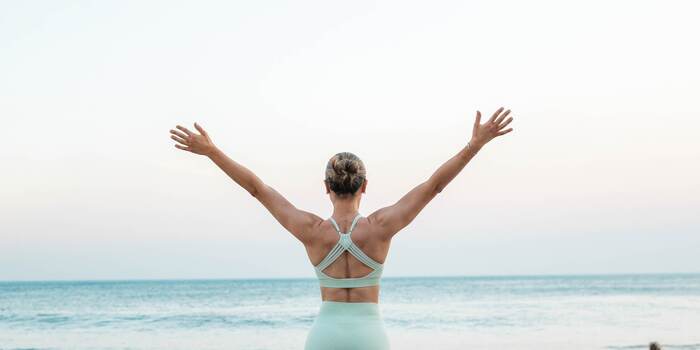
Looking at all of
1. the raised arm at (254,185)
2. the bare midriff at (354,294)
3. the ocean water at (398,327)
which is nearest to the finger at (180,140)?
the raised arm at (254,185)

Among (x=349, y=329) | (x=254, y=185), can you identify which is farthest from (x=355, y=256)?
(x=254, y=185)

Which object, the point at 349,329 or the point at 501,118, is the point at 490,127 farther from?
the point at 349,329

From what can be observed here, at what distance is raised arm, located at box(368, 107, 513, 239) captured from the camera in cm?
383

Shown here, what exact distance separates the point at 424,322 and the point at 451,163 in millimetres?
22749

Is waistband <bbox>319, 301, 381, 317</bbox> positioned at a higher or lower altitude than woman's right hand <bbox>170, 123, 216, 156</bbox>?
lower

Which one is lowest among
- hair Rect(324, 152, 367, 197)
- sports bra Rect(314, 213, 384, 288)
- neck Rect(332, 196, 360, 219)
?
sports bra Rect(314, 213, 384, 288)

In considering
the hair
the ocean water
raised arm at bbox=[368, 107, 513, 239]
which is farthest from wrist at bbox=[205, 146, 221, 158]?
the ocean water

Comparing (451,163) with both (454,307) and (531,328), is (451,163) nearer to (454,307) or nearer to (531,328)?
(531,328)

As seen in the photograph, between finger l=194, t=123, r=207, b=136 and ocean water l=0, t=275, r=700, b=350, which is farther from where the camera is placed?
ocean water l=0, t=275, r=700, b=350

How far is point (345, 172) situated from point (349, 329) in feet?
2.43

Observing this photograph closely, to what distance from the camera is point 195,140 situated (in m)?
4.07

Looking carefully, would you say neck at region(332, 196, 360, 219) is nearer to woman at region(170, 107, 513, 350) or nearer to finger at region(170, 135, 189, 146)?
woman at region(170, 107, 513, 350)

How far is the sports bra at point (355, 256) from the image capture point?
389 cm

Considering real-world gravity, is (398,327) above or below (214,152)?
below
